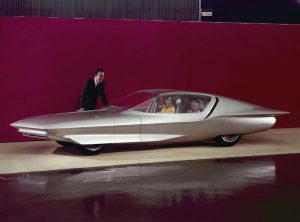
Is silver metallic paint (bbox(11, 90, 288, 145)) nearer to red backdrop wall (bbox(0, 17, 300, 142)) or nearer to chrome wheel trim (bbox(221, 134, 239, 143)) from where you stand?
chrome wheel trim (bbox(221, 134, 239, 143))

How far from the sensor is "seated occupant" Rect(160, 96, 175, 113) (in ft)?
31.4

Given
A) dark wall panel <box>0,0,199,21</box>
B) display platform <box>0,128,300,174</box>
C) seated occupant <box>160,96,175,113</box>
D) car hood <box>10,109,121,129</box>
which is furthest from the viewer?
dark wall panel <box>0,0,199,21</box>

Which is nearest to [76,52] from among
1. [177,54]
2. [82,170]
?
[177,54]

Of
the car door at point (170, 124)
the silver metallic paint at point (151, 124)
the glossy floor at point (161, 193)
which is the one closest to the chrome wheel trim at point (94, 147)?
the silver metallic paint at point (151, 124)

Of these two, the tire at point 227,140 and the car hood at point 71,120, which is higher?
the car hood at point 71,120

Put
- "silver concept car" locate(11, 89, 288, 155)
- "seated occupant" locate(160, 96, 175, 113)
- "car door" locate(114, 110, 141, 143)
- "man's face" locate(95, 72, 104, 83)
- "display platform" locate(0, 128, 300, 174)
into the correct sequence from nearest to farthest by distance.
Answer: "display platform" locate(0, 128, 300, 174)
"silver concept car" locate(11, 89, 288, 155)
"car door" locate(114, 110, 141, 143)
"seated occupant" locate(160, 96, 175, 113)
"man's face" locate(95, 72, 104, 83)

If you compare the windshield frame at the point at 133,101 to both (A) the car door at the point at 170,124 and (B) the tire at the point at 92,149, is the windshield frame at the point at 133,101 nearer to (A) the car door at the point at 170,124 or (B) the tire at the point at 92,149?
(A) the car door at the point at 170,124

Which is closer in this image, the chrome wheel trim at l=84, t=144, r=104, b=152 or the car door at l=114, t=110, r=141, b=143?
the car door at l=114, t=110, r=141, b=143

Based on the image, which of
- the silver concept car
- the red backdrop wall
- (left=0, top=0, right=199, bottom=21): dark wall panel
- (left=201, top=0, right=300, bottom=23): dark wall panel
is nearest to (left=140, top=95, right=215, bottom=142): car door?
the silver concept car

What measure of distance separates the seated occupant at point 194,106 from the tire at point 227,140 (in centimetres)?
82

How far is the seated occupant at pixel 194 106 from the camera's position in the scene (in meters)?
9.76

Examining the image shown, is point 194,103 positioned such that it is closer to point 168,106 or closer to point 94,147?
point 168,106

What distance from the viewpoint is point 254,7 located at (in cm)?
1603

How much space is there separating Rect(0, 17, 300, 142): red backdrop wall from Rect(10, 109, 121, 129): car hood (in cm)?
217
